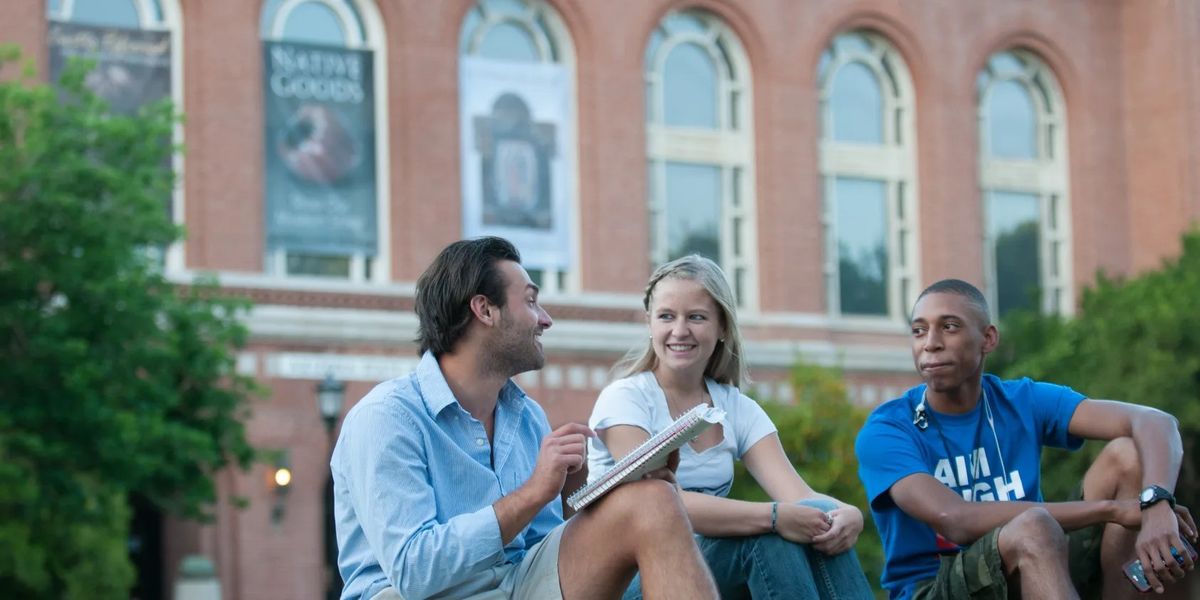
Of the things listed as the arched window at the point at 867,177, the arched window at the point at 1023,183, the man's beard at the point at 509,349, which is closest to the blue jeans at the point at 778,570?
the man's beard at the point at 509,349

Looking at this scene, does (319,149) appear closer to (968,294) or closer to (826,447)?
(826,447)

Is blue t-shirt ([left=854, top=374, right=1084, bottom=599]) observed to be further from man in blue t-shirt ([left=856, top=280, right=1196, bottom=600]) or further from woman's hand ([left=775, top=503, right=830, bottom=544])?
woman's hand ([left=775, top=503, right=830, bottom=544])

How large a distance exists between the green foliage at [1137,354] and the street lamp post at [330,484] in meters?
9.24

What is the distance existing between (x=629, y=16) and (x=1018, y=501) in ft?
74.4

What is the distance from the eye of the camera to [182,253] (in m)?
25.6

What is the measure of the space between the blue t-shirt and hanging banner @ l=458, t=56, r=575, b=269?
20713 millimetres

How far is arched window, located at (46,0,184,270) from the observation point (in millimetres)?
24906

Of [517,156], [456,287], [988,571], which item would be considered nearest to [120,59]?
[517,156]

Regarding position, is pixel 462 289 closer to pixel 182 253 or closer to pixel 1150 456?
pixel 1150 456

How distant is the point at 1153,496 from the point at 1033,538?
0.49 meters

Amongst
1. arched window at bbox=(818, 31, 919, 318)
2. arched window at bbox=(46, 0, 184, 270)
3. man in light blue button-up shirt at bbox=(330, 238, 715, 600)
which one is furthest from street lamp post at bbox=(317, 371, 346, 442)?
man in light blue button-up shirt at bbox=(330, 238, 715, 600)

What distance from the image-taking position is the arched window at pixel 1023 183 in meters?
31.9

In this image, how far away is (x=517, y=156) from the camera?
91.5 ft

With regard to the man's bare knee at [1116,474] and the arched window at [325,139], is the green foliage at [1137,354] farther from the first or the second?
the man's bare knee at [1116,474]
